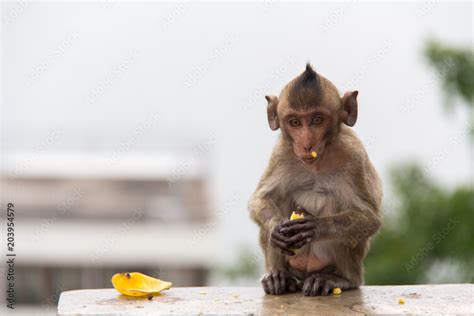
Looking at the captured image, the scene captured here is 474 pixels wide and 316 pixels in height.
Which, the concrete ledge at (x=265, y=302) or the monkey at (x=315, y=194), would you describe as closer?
the concrete ledge at (x=265, y=302)

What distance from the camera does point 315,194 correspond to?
6.36 m

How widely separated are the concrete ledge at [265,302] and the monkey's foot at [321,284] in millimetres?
66

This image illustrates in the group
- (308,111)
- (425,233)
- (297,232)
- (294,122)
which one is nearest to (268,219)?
(297,232)

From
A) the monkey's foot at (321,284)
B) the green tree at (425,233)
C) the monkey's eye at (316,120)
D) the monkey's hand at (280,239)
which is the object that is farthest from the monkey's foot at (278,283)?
the green tree at (425,233)

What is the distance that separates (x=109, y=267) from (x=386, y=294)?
73.8 ft

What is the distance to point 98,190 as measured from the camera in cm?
3059

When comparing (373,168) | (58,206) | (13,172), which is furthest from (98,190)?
(373,168)

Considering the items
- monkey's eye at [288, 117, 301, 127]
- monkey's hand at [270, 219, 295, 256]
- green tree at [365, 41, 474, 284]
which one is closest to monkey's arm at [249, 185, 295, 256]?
monkey's hand at [270, 219, 295, 256]

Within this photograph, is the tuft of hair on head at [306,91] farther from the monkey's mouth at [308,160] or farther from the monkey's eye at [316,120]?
the monkey's mouth at [308,160]

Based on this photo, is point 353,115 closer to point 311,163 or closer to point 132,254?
point 311,163

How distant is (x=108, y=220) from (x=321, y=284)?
2435 cm

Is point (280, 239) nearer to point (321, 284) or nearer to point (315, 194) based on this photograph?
point (321, 284)

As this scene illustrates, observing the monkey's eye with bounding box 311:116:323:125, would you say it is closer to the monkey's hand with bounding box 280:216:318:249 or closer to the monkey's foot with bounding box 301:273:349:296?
the monkey's hand with bounding box 280:216:318:249

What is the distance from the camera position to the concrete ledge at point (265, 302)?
221 inches
